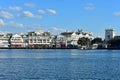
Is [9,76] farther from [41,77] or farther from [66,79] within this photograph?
[66,79]

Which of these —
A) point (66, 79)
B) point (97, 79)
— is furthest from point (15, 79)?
point (97, 79)

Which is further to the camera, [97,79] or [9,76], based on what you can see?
[9,76]

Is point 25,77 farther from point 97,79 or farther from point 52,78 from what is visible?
point 97,79

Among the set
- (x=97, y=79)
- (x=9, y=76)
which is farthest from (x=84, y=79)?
(x=9, y=76)

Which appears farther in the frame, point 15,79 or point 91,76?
point 91,76

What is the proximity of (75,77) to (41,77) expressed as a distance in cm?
315

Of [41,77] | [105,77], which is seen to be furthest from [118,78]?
[41,77]

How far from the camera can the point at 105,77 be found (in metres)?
39.5

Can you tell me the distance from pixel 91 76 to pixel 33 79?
5.87 meters

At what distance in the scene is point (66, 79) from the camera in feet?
124

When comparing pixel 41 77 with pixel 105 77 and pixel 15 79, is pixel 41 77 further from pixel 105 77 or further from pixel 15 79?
pixel 105 77

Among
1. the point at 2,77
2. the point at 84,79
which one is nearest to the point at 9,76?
the point at 2,77

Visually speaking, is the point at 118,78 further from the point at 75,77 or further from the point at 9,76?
the point at 9,76

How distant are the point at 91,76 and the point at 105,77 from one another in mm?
1510
